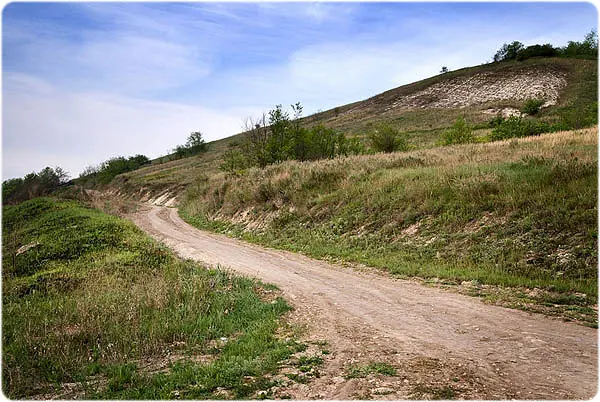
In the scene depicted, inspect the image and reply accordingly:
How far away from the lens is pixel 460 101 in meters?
75.1

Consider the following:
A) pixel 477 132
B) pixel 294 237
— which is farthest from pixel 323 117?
pixel 294 237

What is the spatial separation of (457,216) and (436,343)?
8.91 m

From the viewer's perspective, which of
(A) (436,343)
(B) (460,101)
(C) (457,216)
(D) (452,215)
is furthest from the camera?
(B) (460,101)

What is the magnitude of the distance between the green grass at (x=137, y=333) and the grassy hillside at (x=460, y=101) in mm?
42023

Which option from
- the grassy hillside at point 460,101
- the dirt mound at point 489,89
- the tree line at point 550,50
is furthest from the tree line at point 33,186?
the tree line at point 550,50

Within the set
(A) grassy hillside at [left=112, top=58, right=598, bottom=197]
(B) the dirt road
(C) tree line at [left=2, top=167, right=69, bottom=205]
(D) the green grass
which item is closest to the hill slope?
(B) the dirt road

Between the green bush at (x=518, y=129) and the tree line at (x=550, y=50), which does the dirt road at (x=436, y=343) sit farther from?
the tree line at (x=550, y=50)

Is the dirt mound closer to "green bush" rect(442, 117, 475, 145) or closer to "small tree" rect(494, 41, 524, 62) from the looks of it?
"small tree" rect(494, 41, 524, 62)

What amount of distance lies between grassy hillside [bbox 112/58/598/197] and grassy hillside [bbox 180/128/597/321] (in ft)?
91.4

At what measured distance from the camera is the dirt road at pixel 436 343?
205 inches

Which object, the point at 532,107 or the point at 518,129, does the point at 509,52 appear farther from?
the point at 518,129

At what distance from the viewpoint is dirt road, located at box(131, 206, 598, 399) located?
521 cm

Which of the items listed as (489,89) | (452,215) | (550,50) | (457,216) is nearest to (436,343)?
(457,216)

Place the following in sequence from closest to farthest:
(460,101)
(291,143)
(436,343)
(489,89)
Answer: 1. (436,343)
2. (291,143)
3. (460,101)
4. (489,89)
